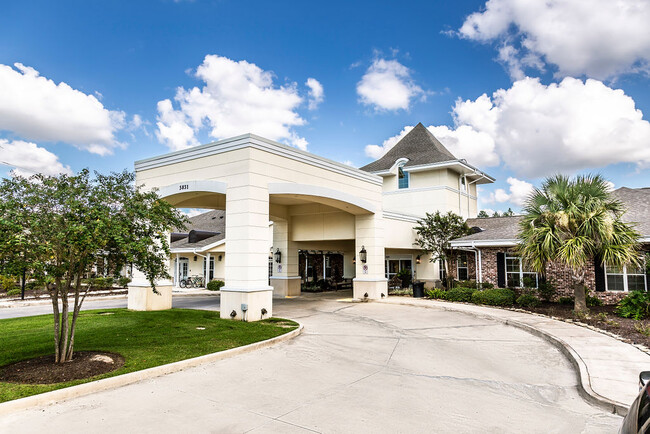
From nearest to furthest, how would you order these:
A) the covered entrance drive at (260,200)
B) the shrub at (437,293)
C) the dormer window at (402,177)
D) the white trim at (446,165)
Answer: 1. the covered entrance drive at (260,200)
2. the shrub at (437,293)
3. the white trim at (446,165)
4. the dormer window at (402,177)

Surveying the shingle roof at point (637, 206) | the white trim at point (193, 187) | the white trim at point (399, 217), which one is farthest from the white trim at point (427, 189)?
the white trim at point (193, 187)

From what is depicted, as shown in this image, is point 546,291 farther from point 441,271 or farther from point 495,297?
point 441,271

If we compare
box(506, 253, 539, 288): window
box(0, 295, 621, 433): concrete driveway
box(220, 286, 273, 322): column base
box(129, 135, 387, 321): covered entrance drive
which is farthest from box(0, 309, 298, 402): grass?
box(506, 253, 539, 288): window

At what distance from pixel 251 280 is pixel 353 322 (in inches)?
144

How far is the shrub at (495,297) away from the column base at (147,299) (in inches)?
511

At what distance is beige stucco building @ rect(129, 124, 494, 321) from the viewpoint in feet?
42.2

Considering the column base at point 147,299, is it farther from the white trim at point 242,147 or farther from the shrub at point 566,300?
the shrub at point 566,300

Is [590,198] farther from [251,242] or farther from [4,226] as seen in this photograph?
[4,226]

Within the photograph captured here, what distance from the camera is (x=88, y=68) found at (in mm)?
17594

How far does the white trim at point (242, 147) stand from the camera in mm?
13055

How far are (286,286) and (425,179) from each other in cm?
1193

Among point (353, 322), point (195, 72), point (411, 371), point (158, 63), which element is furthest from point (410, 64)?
point (411, 371)

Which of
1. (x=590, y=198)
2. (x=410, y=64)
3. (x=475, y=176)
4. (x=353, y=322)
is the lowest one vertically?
(x=353, y=322)

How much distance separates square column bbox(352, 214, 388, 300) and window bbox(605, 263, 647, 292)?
9107 mm
